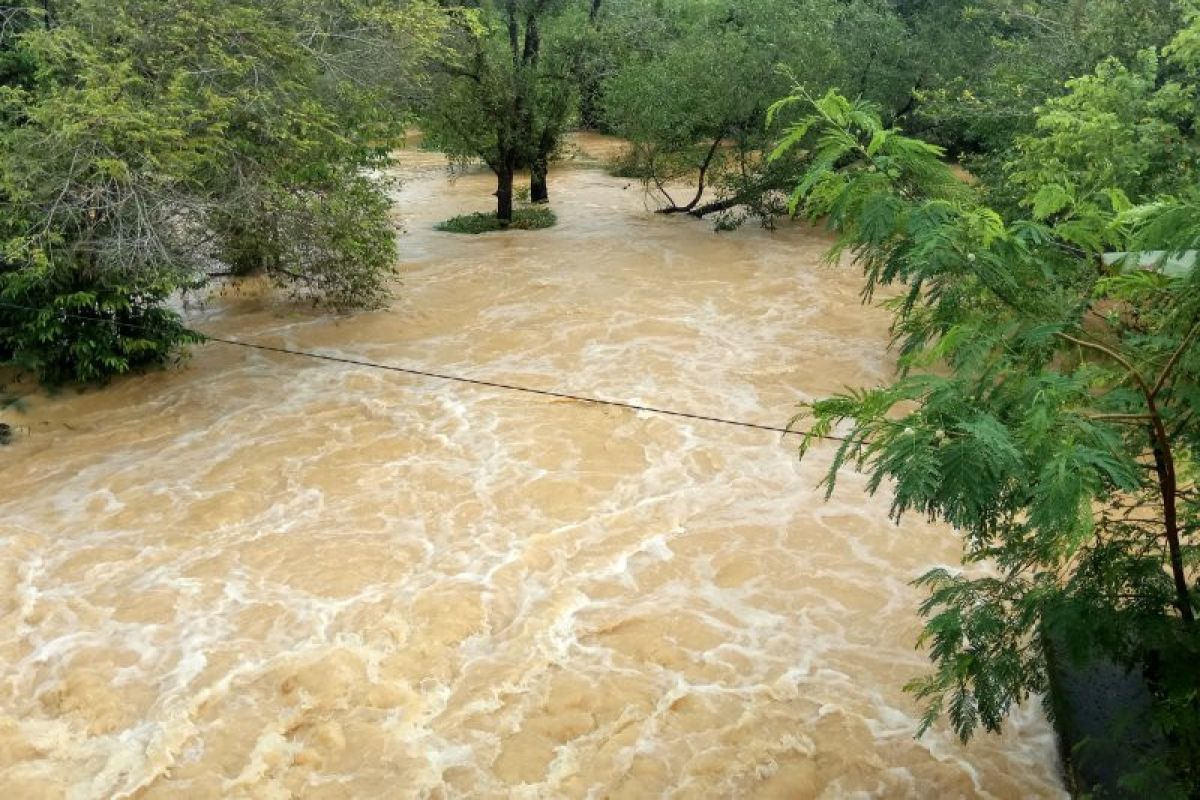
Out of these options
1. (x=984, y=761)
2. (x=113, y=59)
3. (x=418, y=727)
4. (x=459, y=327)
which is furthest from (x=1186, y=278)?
(x=459, y=327)

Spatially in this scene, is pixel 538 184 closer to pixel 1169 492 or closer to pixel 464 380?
pixel 464 380

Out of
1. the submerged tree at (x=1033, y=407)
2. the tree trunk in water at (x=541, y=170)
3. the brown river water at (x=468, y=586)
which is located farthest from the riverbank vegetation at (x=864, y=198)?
the brown river water at (x=468, y=586)

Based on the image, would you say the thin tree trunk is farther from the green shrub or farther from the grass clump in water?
the grass clump in water

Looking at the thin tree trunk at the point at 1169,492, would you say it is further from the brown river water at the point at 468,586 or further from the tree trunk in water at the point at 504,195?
the tree trunk in water at the point at 504,195

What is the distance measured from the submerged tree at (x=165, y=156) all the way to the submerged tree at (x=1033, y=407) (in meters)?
9.30

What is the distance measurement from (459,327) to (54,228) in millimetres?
6535

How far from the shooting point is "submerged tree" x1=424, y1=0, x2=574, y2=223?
20094 mm

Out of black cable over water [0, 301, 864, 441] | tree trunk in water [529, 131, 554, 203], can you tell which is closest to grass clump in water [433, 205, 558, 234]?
tree trunk in water [529, 131, 554, 203]

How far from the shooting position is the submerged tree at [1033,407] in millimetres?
3344

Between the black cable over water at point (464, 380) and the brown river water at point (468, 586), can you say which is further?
the black cable over water at point (464, 380)

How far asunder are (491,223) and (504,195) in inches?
29.3

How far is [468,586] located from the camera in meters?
9.09

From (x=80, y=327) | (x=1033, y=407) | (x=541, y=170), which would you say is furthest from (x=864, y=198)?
(x=541, y=170)

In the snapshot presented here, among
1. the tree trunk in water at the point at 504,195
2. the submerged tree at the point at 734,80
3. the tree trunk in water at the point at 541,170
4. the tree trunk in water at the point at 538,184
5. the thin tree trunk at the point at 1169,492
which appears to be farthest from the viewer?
the tree trunk in water at the point at 538,184
